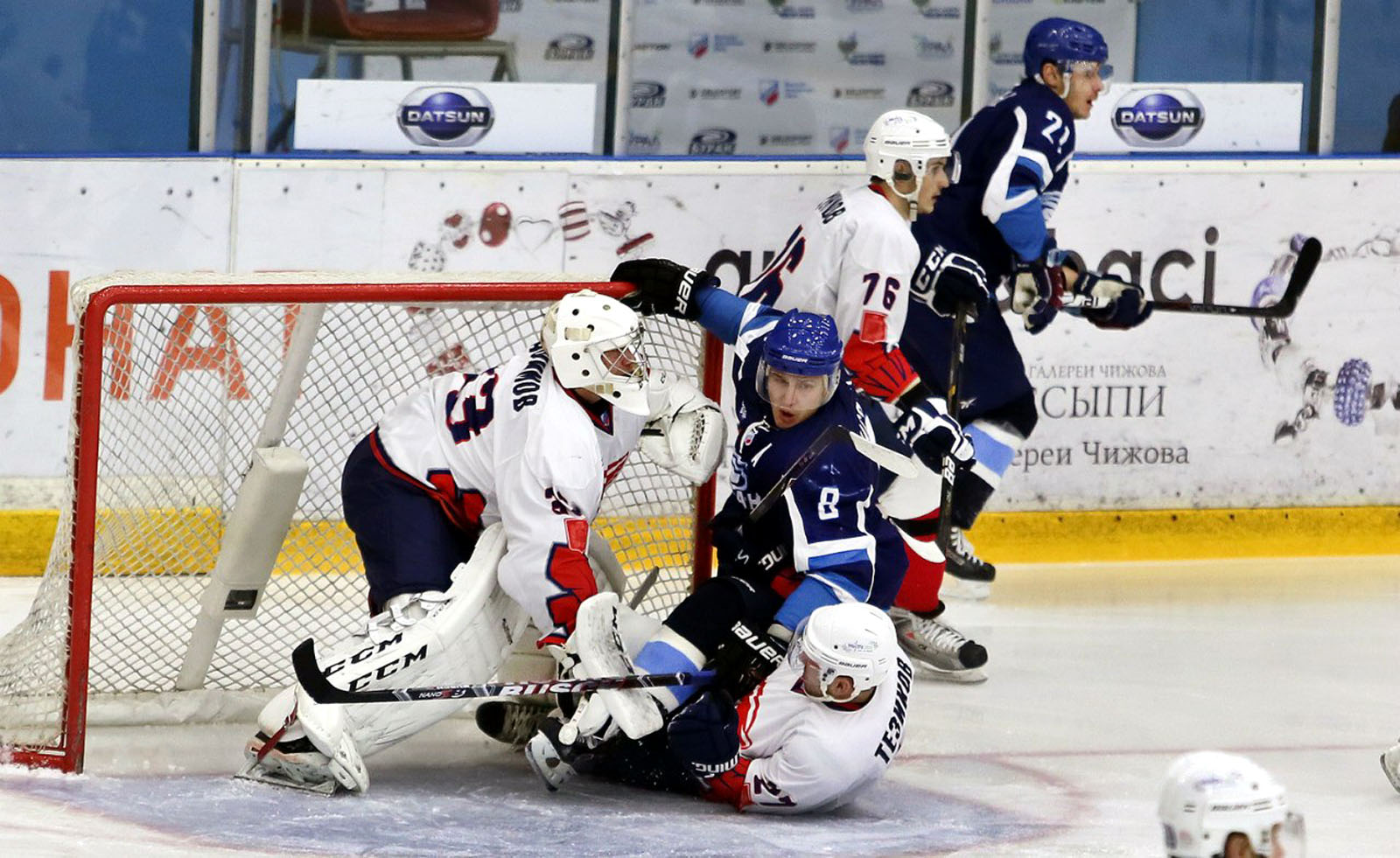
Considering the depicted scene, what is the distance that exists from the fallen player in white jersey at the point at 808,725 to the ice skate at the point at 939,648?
3.68 ft

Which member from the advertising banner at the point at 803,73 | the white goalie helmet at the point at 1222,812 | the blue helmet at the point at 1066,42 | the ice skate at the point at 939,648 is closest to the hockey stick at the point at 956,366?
the ice skate at the point at 939,648

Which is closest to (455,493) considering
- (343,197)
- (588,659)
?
(588,659)

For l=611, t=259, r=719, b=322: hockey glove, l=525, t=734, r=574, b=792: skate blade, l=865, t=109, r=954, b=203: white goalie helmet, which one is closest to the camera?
l=525, t=734, r=574, b=792: skate blade

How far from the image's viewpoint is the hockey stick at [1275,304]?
18.9ft

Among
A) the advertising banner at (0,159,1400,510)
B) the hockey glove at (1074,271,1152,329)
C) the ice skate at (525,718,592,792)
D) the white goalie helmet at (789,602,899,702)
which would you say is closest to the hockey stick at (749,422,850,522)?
the white goalie helmet at (789,602,899,702)

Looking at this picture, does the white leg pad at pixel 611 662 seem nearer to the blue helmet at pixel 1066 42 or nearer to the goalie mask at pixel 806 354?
the goalie mask at pixel 806 354

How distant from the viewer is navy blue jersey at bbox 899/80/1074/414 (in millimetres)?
5414

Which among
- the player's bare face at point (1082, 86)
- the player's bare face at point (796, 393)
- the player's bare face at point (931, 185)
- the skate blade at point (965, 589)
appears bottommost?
the skate blade at point (965, 589)

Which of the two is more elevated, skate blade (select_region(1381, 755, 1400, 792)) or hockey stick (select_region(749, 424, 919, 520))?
hockey stick (select_region(749, 424, 919, 520))

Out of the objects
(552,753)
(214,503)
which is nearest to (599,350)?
(552,753)

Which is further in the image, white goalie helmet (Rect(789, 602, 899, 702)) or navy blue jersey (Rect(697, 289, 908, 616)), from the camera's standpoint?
navy blue jersey (Rect(697, 289, 908, 616))

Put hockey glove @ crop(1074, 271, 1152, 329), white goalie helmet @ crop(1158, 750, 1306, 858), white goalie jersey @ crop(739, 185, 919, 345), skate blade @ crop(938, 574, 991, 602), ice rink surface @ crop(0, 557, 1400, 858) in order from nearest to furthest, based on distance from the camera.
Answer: white goalie helmet @ crop(1158, 750, 1306, 858), ice rink surface @ crop(0, 557, 1400, 858), white goalie jersey @ crop(739, 185, 919, 345), hockey glove @ crop(1074, 271, 1152, 329), skate blade @ crop(938, 574, 991, 602)

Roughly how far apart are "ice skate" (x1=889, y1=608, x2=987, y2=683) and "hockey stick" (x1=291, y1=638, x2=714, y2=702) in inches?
51.8

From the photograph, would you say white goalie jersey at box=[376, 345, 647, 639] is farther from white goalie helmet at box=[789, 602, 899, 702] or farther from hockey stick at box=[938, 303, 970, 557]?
hockey stick at box=[938, 303, 970, 557]
